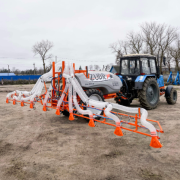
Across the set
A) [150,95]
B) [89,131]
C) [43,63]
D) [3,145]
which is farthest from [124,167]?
[43,63]

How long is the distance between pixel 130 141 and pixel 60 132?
184cm

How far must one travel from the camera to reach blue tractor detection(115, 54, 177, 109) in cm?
768

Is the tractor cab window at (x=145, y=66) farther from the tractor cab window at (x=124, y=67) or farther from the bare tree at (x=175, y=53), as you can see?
the bare tree at (x=175, y=53)

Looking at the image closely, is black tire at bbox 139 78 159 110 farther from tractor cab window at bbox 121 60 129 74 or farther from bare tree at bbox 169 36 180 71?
bare tree at bbox 169 36 180 71

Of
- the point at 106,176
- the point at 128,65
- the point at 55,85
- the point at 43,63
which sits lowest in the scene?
the point at 106,176

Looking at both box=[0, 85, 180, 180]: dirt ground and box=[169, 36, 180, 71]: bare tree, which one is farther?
box=[169, 36, 180, 71]: bare tree

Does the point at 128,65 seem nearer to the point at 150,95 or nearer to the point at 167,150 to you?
the point at 150,95

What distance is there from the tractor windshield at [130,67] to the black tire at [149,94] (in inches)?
25.0

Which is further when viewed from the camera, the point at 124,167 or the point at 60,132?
the point at 60,132

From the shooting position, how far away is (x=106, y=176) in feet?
9.66

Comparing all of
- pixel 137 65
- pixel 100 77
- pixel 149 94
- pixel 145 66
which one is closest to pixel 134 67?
pixel 137 65

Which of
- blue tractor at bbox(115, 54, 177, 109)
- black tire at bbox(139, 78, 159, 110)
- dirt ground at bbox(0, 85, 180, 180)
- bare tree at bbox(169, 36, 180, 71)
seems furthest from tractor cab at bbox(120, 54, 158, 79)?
bare tree at bbox(169, 36, 180, 71)

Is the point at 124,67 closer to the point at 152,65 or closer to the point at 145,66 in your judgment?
the point at 145,66

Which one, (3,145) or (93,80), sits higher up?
(93,80)
